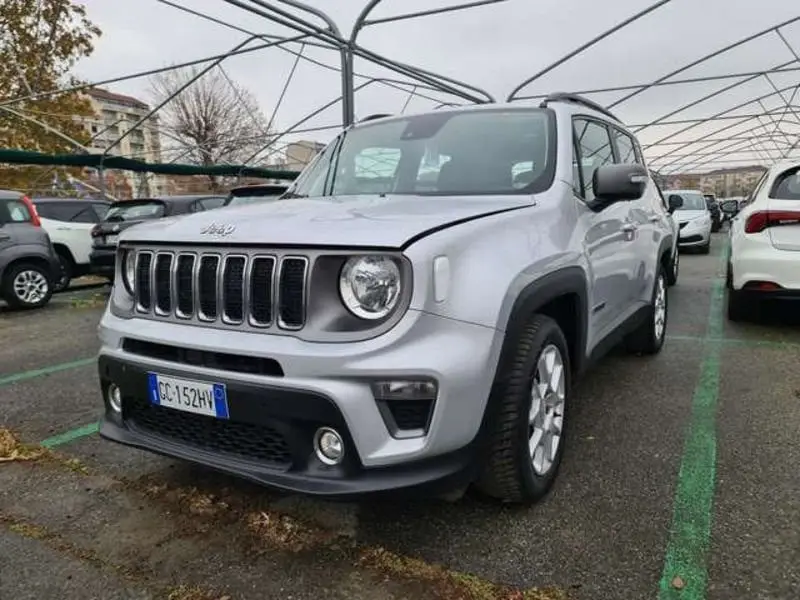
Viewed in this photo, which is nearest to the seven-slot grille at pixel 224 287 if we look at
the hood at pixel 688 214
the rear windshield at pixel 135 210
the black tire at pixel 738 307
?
the black tire at pixel 738 307

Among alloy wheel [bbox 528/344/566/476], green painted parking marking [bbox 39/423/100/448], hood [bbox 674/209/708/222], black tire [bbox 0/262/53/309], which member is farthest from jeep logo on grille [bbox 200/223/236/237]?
hood [bbox 674/209/708/222]

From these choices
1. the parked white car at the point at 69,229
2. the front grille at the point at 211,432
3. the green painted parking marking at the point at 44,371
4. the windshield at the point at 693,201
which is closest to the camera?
the front grille at the point at 211,432

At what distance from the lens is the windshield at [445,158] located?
3000mm

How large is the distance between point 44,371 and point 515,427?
4.25 m

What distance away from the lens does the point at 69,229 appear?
32.8ft

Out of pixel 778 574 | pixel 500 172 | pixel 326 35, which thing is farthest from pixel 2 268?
pixel 778 574

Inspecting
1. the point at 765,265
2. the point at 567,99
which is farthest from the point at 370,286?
the point at 765,265

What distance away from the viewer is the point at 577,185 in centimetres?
307

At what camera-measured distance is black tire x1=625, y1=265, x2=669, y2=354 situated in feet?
14.9

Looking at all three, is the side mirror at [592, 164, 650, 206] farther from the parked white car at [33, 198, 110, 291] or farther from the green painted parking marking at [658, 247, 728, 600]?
the parked white car at [33, 198, 110, 291]

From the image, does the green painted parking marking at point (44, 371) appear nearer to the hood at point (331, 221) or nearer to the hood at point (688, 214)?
the hood at point (331, 221)

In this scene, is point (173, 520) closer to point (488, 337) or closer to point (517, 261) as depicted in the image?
point (488, 337)

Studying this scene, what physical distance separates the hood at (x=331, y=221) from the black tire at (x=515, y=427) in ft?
1.73

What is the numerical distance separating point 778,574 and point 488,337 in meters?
1.25
